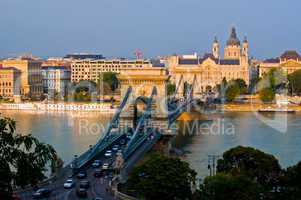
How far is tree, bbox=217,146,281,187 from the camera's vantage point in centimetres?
650

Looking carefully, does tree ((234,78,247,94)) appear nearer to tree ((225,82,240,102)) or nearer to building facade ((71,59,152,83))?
tree ((225,82,240,102))

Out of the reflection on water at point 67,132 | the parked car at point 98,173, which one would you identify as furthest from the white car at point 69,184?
the reflection on water at point 67,132

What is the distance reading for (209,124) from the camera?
17.6 meters

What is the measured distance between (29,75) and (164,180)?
88.1ft

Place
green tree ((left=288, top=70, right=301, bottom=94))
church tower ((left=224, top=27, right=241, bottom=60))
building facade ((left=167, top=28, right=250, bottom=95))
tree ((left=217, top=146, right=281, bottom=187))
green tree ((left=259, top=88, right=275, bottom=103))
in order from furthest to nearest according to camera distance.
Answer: church tower ((left=224, top=27, right=241, bottom=60)) < building facade ((left=167, top=28, right=250, bottom=95)) < green tree ((left=288, top=70, right=301, bottom=94)) < green tree ((left=259, top=88, right=275, bottom=103)) < tree ((left=217, top=146, right=281, bottom=187))

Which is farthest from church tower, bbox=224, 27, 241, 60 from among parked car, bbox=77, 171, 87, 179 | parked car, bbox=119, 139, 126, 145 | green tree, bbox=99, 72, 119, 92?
parked car, bbox=77, 171, 87, 179

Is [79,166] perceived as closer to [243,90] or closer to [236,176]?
[236,176]

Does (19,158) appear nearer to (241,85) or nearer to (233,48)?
(241,85)

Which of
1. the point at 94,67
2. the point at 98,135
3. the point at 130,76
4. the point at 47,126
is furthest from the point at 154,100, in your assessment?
the point at 94,67

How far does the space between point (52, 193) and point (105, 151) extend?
377 cm

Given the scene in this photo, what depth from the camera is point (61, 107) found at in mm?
24031

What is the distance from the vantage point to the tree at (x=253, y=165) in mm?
6497

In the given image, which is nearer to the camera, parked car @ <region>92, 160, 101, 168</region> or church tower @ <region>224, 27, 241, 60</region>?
parked car @ <region>92, 160, 101, 168</region>

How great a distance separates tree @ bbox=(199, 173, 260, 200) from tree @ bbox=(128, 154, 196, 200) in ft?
1.97
